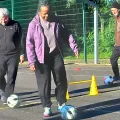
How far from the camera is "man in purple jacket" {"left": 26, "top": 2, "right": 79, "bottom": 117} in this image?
7230mm

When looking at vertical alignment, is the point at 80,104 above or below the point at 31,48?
below

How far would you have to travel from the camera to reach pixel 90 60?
19844mm

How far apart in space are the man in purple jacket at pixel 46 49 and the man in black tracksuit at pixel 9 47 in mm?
1208

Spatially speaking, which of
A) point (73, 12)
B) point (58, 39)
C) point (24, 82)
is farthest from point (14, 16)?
point (58, 39)

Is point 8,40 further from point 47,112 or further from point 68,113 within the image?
point 68,113

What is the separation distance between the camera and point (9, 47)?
844 cm

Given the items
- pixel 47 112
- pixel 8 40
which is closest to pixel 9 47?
pixel 8 40

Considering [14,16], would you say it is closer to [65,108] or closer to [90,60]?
[90,60]

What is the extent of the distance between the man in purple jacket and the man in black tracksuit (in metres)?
1.21

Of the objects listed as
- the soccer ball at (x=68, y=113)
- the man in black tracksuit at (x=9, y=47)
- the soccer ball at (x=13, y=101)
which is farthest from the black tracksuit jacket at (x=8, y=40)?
the soccer ball at (x=68, y=113)

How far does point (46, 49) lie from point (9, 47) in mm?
1368

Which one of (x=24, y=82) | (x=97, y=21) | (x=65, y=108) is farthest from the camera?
(x=97, y=21)

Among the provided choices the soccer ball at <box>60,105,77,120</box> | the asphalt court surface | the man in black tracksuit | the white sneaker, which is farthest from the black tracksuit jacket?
the soccer ball at <box>60,105,77,120</box>

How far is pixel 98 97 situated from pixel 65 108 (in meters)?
2.29
